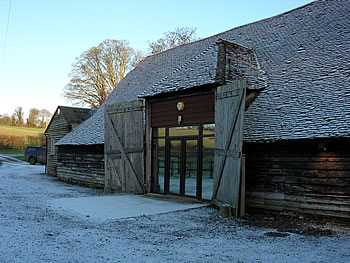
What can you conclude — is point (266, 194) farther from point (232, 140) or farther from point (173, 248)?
point (173, 248)

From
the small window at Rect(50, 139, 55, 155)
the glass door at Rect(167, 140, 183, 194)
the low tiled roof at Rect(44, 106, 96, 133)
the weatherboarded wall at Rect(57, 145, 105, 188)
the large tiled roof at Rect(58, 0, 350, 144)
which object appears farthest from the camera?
the small window at Rect(50, 139, 55, 155)

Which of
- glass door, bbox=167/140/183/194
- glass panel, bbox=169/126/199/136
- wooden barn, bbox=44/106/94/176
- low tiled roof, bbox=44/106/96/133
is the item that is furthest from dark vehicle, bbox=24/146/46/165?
glass panel, bbox=169/126/199/136

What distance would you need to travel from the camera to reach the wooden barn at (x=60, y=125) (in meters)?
21.2

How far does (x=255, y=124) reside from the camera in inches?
369

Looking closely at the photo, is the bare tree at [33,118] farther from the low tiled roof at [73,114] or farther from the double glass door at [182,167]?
the double glass door at [182,167]

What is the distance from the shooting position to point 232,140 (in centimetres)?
887

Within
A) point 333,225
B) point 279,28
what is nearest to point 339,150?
point 333,225

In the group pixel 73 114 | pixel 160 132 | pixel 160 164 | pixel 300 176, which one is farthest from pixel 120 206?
pixel 73 114

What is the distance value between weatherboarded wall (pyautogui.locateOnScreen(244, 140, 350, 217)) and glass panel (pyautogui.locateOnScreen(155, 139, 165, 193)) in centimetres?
340

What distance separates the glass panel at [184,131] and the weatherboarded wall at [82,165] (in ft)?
15.7

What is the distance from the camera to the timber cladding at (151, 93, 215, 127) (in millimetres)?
10328

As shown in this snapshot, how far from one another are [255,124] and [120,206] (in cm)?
445

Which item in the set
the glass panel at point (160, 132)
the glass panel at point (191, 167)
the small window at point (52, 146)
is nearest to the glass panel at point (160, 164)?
the glass panel at point (160, 132)

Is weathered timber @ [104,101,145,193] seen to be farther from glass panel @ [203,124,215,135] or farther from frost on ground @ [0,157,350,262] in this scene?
frost on ground @ [0,157,350,262]
